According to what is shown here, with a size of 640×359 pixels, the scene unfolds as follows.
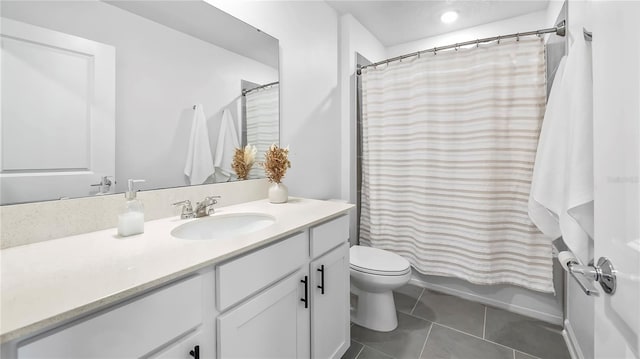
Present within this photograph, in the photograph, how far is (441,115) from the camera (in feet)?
6.66

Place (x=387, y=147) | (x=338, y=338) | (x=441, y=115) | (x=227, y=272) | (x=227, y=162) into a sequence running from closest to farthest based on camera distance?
(x=227, y=272) < (x=338, y=338) < (x=227, y=162) < (x=441, y=115) < (x=387, y=147)

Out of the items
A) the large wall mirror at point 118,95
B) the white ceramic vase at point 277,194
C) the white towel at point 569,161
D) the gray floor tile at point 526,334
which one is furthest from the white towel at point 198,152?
the gray floor tile at point 526,334

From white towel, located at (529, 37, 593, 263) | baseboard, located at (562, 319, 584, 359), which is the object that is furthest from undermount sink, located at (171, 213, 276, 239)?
baseboard, located at (562, 319, 584, 359)

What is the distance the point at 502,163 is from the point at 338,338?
5.15 feet

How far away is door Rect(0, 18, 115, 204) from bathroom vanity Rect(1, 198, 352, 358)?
0.69 ft

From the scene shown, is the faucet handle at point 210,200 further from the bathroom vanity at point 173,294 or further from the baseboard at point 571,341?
the baseboard at point 571,341

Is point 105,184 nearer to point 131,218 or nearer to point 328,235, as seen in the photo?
point 131,218

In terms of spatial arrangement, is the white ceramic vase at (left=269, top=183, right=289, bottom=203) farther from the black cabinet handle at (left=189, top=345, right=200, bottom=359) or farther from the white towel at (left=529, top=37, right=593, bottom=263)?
the white towel at (left=529, top=37, right=593, bottom=263)

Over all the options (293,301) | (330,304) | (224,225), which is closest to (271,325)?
(293,301)

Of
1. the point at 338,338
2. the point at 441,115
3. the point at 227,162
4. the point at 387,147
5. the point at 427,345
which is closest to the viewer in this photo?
the point at 338,338

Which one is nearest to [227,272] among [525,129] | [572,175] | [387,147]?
[572,175]

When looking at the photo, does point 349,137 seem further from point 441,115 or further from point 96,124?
point 96,124

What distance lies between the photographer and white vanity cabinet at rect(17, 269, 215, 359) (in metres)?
0.50

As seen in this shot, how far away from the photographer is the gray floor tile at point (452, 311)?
1802 mm
